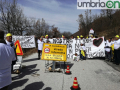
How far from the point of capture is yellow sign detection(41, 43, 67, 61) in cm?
596

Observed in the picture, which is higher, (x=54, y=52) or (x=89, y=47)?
(x=89, y=47)

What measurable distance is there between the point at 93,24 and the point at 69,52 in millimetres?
34009

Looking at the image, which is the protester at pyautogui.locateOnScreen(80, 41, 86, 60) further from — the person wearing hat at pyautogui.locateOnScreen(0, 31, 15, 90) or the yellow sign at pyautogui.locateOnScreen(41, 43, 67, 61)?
the person wearing hat at pyautogui.locateOnScreen(0, 31, 15, 90)

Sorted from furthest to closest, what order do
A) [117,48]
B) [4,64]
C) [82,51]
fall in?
[82,51] < [117,48] < [4,64]

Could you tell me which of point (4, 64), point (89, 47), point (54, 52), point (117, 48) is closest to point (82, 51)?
point (89, 47)

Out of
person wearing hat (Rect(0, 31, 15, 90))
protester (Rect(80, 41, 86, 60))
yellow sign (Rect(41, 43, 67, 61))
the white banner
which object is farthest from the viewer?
the white banner

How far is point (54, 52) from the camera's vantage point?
606 cm

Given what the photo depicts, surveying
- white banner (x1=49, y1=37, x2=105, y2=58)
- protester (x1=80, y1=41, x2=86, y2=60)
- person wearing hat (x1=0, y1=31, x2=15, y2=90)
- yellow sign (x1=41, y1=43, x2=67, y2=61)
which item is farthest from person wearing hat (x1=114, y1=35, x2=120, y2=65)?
person wearing hat (x1=0, y1=31, x2=15, y2=90)

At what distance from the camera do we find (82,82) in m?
4.69

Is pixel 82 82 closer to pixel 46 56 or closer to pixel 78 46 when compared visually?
pixel 46 56

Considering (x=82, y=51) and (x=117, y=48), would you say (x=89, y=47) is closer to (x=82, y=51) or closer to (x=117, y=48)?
(x=82, y=51)

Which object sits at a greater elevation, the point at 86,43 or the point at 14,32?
the point at 14,32

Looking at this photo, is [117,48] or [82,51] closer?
[117,48]

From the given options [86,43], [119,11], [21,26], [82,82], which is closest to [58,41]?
[86,43]
